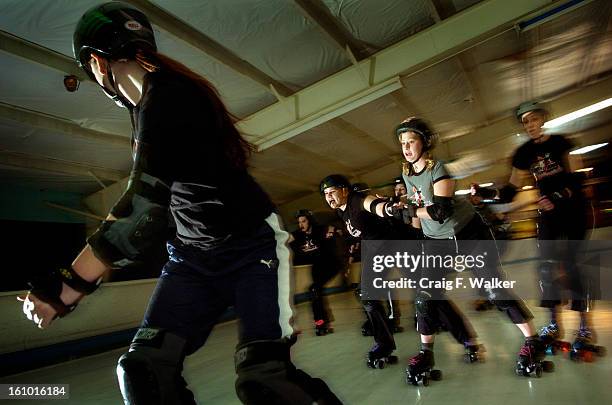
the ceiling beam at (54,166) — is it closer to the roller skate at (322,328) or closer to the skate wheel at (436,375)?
the roller skate at (322,328)

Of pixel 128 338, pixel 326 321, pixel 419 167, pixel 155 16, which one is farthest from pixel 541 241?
pixel 128 338

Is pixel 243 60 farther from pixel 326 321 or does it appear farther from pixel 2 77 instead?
pixel 326 321

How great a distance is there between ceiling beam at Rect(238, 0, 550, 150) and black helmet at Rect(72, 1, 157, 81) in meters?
4.68

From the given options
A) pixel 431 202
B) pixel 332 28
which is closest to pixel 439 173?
pixel 431 202

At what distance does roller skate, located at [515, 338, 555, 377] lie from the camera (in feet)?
6.34

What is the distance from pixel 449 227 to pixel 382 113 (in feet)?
18.5

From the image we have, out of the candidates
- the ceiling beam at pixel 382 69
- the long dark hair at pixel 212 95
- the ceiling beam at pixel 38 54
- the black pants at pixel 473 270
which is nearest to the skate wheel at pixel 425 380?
the black pants at pixel 473 270

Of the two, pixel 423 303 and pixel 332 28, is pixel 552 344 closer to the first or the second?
pixel 423 303

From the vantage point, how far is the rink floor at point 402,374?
1722 mm

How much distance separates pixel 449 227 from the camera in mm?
2158

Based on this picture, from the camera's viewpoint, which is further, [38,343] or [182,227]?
[38,343]

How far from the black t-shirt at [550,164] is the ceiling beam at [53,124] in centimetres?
484

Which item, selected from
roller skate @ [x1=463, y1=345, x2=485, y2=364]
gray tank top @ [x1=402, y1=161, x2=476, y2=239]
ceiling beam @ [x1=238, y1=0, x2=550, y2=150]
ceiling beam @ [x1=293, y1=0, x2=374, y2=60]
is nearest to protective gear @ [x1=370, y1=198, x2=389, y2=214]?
gray tank top @ [x1=402, y1=161, x2=476, y2=239]

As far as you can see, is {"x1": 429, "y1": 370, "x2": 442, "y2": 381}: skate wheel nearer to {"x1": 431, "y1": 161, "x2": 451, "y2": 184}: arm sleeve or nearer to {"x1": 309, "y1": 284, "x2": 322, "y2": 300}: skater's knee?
{"x1": 431, "y1": 161, "x2": 451, "y2": 184}: arm sleeve
